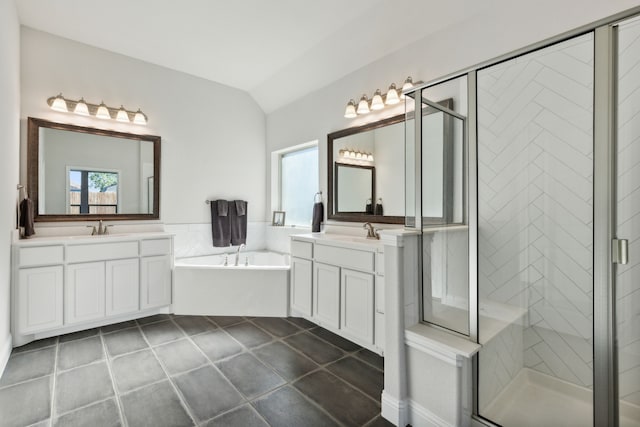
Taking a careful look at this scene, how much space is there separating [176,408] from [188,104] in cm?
335

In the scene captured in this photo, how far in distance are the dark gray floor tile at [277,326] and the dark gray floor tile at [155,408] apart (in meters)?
1.02

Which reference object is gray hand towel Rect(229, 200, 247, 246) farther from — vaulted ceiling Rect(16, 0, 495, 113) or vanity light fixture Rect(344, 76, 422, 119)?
vanity light fixture Rect(344, 76, 422, 119)

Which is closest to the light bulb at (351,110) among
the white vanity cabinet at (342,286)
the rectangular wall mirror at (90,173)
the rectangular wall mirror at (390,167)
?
the rectangular wall mirror at (390,167)

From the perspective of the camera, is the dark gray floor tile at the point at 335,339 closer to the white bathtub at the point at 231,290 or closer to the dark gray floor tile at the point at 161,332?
the white bathtub at the point at 231,290

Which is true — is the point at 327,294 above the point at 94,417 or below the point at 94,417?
above

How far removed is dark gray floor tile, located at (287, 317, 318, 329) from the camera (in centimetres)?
295

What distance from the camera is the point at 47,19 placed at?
2779 millimetres

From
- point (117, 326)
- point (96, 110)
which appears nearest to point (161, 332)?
point (117, 326)

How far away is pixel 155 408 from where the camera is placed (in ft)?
5.71

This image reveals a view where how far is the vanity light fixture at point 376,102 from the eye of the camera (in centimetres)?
267

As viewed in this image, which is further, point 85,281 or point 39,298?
point 85,281

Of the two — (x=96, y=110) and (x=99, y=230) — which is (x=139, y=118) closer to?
(x=96, y=110)

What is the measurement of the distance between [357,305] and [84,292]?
247 centimetres

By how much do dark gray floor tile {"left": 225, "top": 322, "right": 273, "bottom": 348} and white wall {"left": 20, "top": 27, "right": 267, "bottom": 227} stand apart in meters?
1.61
